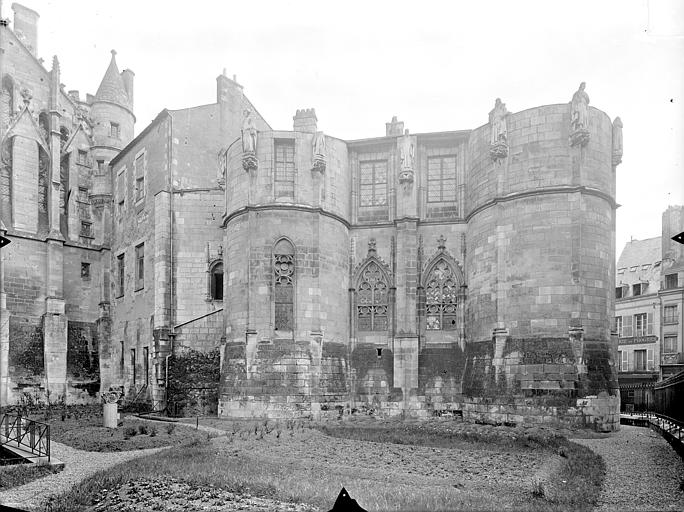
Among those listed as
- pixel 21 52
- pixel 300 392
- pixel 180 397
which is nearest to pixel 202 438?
pixel 300 392

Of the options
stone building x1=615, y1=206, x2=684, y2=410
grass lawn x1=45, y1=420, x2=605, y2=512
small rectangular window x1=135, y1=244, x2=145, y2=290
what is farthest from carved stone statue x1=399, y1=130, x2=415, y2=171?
stone building x1=615, y1=206, x2=684, y2=410

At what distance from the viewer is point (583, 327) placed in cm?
1700

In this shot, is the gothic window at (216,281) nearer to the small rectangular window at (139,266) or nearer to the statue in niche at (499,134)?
the small rectangular window at (139,266)

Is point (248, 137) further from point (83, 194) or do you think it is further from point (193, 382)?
point (83, 194)

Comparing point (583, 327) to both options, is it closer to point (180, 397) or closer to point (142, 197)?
point (180, 397)

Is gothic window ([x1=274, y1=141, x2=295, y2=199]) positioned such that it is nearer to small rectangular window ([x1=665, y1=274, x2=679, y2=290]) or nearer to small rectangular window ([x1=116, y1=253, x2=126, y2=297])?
small rectangular window ([x1=116, y1=253, x2=126, y2=297])

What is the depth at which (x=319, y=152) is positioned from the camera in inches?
800

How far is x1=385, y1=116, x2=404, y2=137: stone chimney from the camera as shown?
25.0 meters

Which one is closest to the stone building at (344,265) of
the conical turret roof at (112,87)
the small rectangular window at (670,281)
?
the conical turret roof at (112,87)

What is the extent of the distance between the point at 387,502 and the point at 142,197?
22.1 meters

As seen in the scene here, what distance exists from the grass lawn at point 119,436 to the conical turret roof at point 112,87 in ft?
60.5

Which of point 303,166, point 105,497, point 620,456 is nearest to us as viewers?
point 105,497

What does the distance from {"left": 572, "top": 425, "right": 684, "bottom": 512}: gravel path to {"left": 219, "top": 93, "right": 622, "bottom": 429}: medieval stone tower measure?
188 centimetres

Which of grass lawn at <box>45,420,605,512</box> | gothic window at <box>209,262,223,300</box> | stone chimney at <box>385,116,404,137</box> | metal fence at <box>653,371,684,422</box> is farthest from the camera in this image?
stone chimney at <box>385,116,404,137</box>
